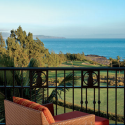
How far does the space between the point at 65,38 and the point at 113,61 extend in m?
7.11

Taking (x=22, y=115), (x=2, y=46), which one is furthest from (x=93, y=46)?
(x=22, y=115)

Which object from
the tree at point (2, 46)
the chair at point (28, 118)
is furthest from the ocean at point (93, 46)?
the chair at point (28, 118)

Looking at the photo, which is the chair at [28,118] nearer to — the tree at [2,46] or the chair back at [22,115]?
the chair back at [22,115]

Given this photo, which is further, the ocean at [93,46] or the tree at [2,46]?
the ocean at [93,46]

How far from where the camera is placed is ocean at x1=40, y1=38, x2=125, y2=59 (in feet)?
87.7

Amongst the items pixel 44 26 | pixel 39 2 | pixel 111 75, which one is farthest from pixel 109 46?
pixel 39 2

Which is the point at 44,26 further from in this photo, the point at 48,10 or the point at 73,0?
the point at 73,0

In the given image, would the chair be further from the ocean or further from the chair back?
the ocean

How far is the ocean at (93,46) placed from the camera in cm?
2672

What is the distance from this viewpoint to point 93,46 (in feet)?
99.7

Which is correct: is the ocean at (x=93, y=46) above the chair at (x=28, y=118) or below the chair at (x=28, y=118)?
above

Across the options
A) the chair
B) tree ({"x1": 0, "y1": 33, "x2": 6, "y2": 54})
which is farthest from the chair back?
tree ({"x1": 0, "y1": 33, "x2": 6, "y2": 54})

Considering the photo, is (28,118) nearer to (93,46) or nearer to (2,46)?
(2,46)

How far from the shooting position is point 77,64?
23203 millimetres
